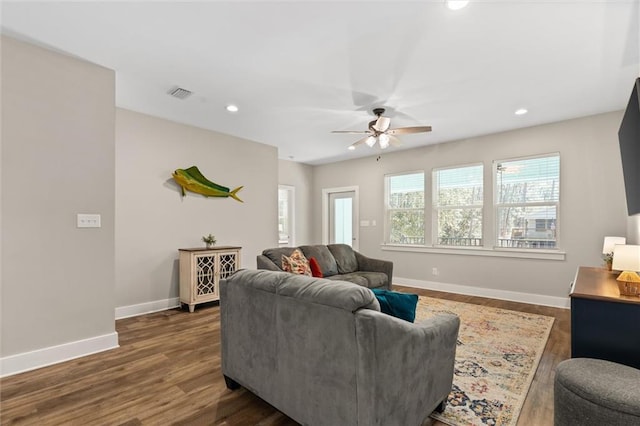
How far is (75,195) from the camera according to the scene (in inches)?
107

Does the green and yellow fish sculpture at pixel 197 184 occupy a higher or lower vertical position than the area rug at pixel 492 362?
higher

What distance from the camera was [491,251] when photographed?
4.81m

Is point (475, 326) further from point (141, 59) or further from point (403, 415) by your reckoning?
point (141, 59)

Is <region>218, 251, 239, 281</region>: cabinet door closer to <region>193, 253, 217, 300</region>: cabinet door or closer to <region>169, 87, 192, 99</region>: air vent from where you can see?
<region>193, 253, 217, 300</region>: cabinet door

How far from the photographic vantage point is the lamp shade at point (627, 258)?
228 cm

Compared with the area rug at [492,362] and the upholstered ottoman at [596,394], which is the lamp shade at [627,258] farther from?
the upholstered ottoman at [596,394]

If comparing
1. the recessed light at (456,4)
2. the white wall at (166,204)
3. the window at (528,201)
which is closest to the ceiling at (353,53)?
the recessed light at (456,4)

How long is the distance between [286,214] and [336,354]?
5.60 m

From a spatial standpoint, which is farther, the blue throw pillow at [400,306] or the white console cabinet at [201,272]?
the white console cabinet at [201,272]

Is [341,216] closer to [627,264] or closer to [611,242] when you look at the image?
[611,242]

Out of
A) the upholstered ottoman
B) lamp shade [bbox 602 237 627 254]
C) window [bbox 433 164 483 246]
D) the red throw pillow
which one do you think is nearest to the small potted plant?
the red throw pillow

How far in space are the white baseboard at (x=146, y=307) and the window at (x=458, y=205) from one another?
433 cm

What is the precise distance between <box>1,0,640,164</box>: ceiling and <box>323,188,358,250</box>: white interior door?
2890 mm

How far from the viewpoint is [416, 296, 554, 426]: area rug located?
191 centimetres
